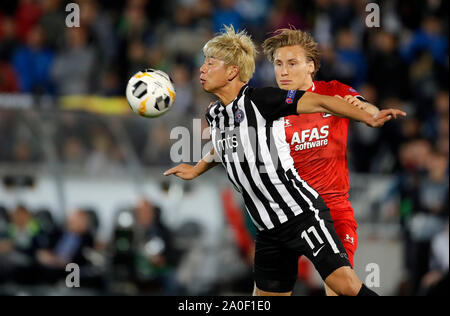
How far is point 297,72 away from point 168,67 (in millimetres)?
6444

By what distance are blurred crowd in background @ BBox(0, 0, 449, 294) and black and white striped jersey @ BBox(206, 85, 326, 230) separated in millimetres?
4208

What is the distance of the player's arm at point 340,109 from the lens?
5.05 m

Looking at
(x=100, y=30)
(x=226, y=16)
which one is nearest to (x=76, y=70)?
(x=100, y=30)

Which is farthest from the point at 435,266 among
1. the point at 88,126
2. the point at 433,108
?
the point at 88,126

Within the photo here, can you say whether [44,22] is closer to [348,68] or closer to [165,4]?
[165,4]

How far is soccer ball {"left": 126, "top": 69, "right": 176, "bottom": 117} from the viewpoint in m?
6.04

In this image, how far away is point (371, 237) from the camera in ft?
33.9

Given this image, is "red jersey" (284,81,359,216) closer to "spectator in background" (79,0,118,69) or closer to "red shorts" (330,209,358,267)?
"red shorts" (330,209,358,267)

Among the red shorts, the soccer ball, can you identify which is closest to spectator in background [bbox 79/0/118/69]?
the soccer ball

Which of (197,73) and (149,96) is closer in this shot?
(149,96)

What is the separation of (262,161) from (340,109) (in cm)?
81

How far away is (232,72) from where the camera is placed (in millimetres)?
5922

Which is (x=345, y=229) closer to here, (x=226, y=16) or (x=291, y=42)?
(x=291, y=42)

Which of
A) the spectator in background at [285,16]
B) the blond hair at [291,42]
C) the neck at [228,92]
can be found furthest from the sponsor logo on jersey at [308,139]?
the spectator in background at [285,16]
